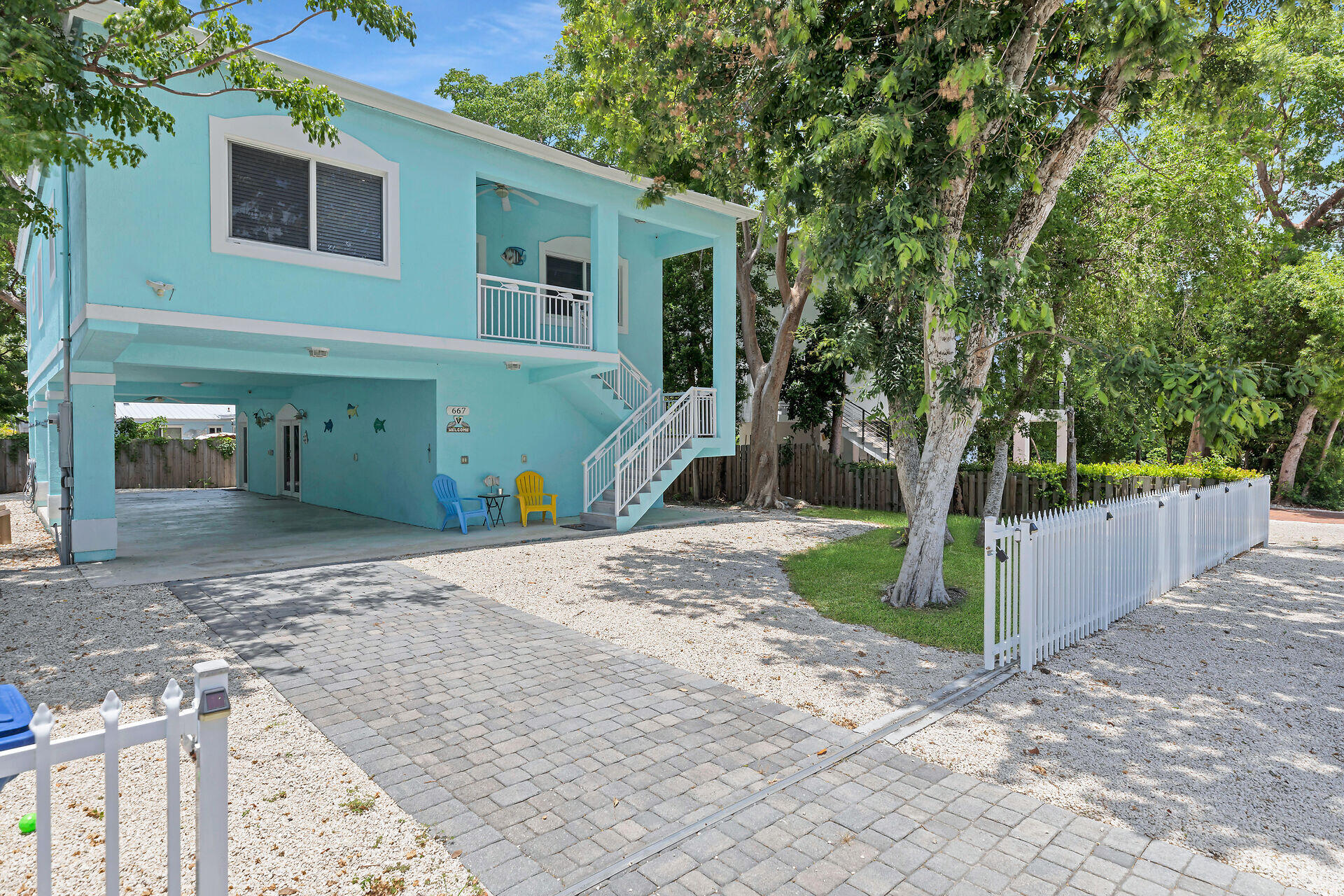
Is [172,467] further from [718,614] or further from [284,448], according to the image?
[718,614]

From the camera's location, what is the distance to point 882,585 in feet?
29.0

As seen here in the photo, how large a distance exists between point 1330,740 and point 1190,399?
2.38 metres

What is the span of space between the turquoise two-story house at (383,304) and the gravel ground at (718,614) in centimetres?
265

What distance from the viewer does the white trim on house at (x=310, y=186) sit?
895 centimetres

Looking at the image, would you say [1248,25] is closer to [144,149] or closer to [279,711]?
[279,711]

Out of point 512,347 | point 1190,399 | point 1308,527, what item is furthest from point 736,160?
point 1308,527

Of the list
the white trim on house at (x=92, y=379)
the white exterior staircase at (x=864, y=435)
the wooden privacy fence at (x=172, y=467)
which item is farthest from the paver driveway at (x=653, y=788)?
the wooden privacy fence at (x=172, y=467)

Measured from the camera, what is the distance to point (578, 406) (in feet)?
48.9

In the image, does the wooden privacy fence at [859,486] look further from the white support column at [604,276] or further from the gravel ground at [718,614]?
the gravel ground at [718,614]

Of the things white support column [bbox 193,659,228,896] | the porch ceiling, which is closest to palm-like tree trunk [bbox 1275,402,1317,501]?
the porch ceiling

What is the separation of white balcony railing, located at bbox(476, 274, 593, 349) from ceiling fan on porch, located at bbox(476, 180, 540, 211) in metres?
1.58

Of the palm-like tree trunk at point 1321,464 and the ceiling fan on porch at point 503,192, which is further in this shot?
the palm-like tree trunk at point 1321,464

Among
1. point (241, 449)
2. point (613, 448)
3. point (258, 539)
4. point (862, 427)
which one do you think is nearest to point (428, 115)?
point (613, 448)

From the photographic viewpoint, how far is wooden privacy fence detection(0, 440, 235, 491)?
938 inches
